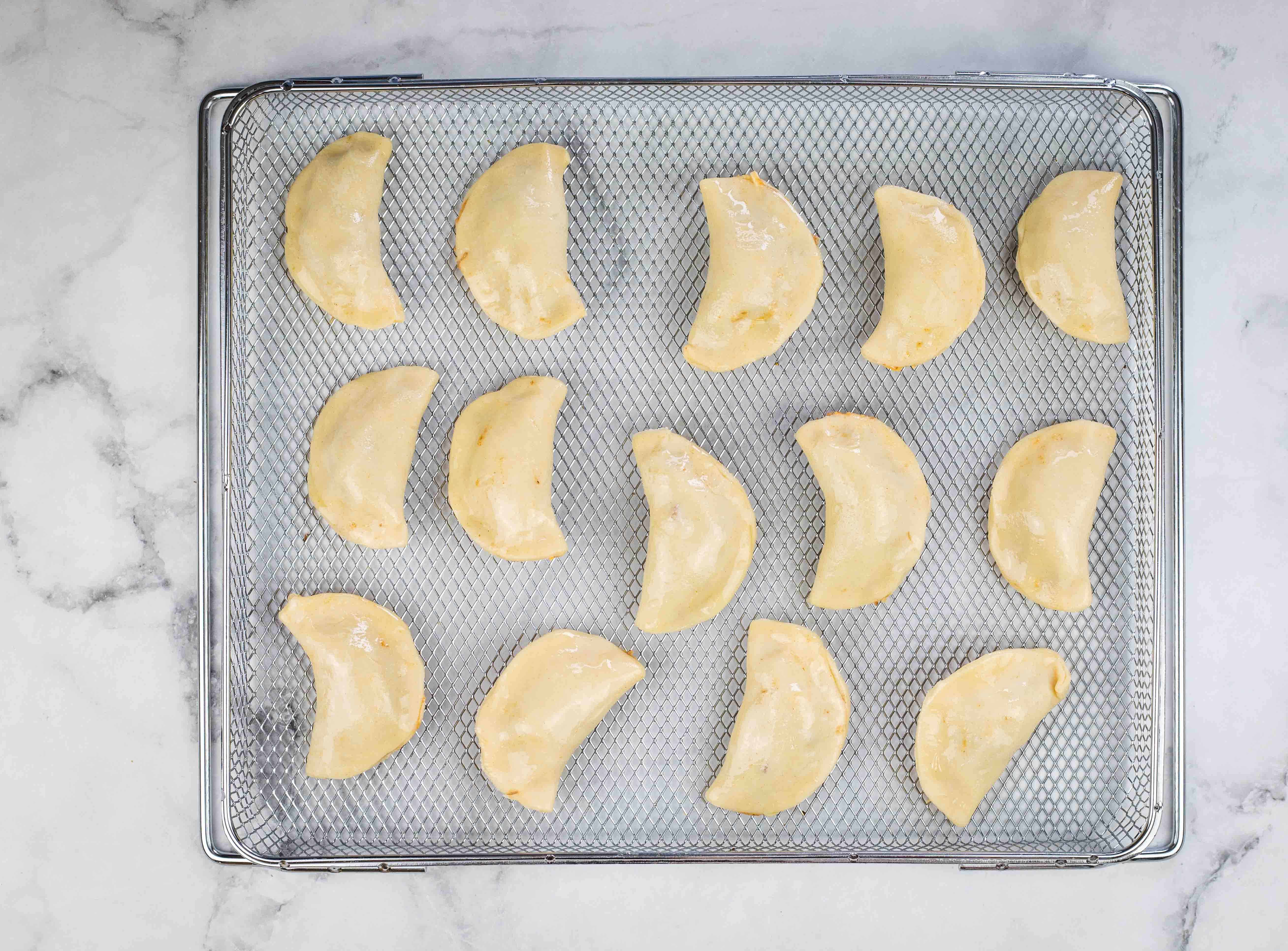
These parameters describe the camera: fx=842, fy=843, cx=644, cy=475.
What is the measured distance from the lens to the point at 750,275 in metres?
1.14

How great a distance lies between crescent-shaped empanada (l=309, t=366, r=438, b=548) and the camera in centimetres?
115

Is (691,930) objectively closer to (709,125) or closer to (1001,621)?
(1001,621)

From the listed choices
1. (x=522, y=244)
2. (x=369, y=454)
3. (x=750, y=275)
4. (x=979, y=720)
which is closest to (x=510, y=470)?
(x=369, y=454)

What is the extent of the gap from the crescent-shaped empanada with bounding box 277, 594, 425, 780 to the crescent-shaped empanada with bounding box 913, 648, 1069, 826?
718 millimetres

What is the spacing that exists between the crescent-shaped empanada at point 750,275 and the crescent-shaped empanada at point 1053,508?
14.7 inches

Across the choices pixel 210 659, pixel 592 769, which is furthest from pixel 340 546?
pixel 592 769

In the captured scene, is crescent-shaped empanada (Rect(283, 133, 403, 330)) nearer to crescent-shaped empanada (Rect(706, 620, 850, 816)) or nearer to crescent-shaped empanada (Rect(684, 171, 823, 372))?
crescent-shaped empanada (Rect(684, 171, 823, 372))

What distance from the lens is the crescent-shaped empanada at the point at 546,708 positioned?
1.15 meters

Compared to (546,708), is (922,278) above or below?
above

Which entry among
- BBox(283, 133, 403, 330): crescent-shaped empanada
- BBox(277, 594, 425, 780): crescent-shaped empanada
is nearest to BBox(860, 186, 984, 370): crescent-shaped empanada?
BBox(283, 133, 403, 330): crescent-shaped empanada

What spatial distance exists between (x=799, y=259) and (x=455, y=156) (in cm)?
51

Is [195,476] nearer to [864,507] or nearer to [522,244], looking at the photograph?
[522,244]

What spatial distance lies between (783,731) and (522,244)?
2.49 feet

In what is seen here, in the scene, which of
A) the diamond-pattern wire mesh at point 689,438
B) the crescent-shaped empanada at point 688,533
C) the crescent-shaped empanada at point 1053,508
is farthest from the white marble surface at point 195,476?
the crescent-shaped empanada at point 688,533
